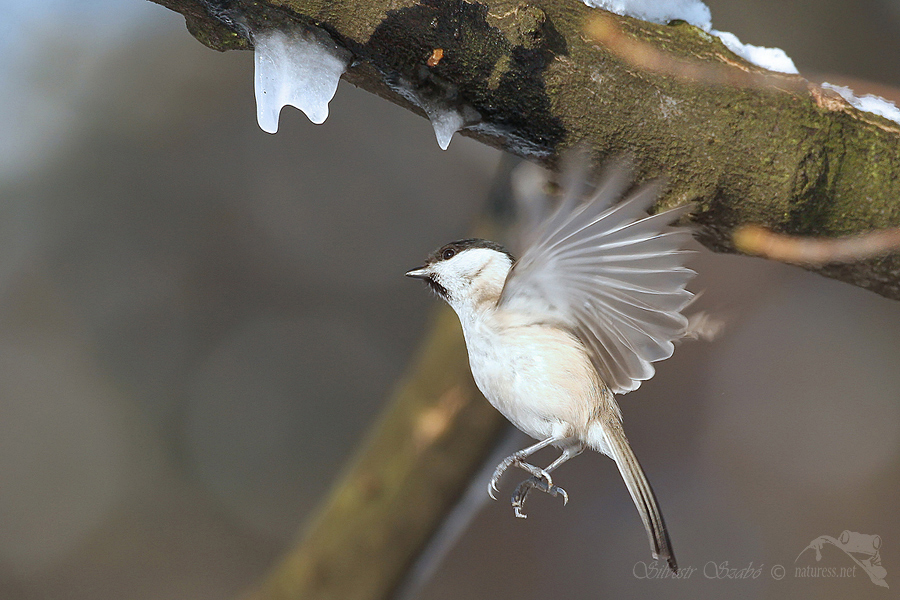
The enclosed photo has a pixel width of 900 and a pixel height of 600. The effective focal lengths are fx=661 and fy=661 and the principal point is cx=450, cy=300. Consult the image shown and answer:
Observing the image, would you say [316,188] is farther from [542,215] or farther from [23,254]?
[542,215]

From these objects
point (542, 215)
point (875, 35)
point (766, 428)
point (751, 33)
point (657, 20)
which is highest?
point (875, 35)

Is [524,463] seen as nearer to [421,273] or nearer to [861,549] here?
[421,273]

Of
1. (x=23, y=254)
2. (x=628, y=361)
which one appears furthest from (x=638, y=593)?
(x=23, y=254)

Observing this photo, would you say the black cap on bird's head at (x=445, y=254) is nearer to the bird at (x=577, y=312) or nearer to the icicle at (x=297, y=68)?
the bird at (x=577, y=312)

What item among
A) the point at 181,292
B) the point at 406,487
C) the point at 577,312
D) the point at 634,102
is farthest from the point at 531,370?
the point at 181,292

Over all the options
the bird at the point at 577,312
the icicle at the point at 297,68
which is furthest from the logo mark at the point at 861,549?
the icicle at the point at 297,68
